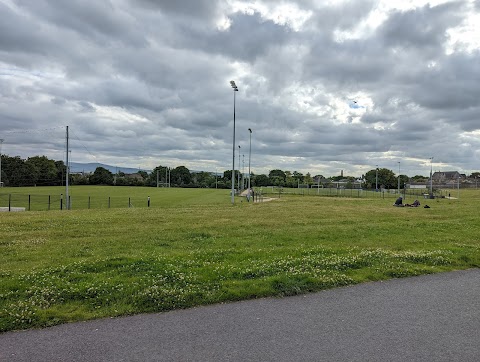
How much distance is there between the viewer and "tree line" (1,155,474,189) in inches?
3816

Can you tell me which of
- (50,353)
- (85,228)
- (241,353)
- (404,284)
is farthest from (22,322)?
(85,228)

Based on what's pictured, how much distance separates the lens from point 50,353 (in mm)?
4062

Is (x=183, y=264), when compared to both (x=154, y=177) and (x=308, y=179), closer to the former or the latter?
(x=308, y=179)

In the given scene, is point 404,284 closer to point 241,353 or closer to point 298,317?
point 298,317

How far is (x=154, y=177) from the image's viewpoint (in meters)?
138

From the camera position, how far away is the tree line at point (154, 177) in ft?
318

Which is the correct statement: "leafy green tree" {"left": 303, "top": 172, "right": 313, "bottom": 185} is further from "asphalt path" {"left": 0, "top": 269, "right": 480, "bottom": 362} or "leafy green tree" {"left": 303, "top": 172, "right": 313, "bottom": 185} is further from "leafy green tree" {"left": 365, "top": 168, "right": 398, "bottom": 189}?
"asphalt path" {"left": 0, "top": 269, "right": 480, "bottom": 362}

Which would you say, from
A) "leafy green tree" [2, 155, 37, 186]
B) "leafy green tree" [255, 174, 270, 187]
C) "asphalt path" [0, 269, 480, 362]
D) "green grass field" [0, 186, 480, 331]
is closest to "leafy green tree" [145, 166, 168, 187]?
"leafy green tree" [255, 174, 270, 187]

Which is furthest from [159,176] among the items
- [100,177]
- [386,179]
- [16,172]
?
[386,179]

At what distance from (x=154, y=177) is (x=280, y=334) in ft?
453

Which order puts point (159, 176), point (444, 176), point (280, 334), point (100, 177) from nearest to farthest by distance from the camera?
point (280, 334)
point (100, 177)
point (159, 176)
point (444, 176)

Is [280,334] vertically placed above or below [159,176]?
below

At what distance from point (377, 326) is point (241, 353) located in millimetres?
1966

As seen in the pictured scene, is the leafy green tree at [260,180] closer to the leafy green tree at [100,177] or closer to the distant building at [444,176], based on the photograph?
the leafy green tree at [100,177]
